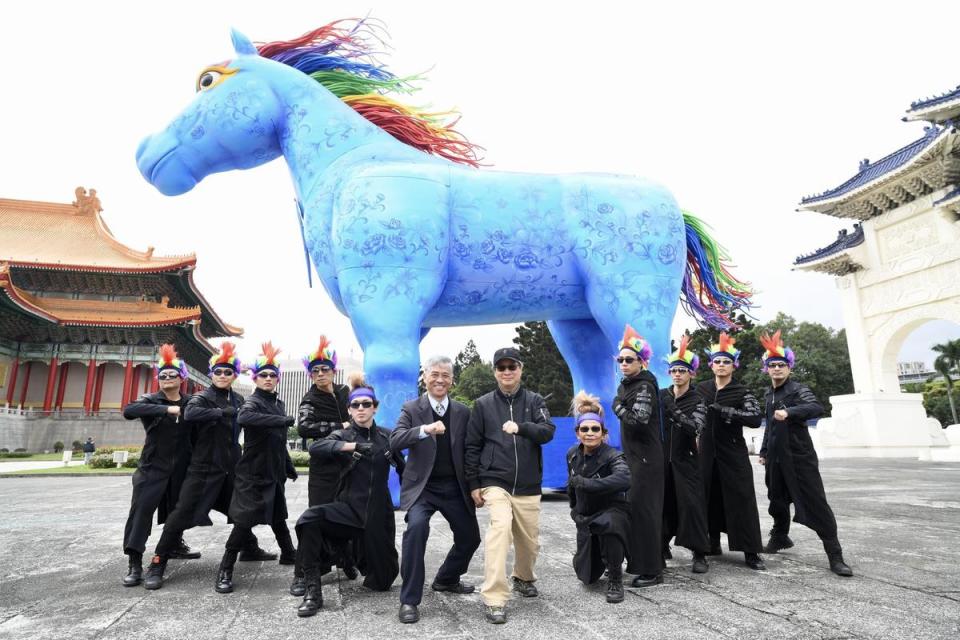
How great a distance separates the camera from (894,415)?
64.7 ft

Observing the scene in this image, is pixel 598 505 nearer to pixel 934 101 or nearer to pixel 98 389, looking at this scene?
pixel 934 101

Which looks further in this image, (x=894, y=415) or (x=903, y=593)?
(x=894, y=415)

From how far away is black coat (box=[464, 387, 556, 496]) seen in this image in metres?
3.35

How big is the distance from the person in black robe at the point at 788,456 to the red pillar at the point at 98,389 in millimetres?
29037

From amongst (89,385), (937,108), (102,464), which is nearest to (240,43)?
(102,464)

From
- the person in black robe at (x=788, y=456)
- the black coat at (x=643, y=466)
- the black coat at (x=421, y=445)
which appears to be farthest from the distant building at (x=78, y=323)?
the person in black robe at (x=788, y=456)

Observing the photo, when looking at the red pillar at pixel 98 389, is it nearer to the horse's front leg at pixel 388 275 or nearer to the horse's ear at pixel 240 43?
the horse's ear at pixel 240 43

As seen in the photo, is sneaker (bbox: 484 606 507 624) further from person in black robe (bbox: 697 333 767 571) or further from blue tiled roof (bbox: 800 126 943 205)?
blue tiled roof (bbox: 800 126 943 205)

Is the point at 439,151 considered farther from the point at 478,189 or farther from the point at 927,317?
the point at 927,317

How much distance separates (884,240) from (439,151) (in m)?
20.0

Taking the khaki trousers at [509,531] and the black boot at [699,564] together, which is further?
the black boot at [699,564]

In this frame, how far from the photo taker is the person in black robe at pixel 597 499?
342 cm

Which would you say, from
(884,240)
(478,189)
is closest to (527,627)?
(478,189)

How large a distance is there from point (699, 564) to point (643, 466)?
73 cm
